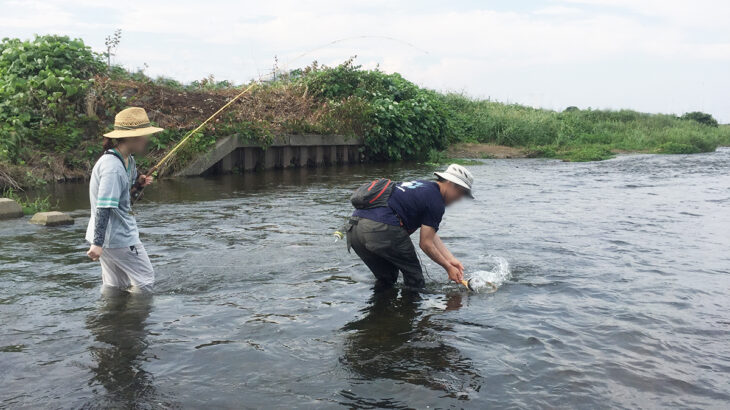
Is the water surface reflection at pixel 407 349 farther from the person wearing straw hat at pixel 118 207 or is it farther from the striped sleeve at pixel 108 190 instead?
the striped sleeve at pixel 108 190

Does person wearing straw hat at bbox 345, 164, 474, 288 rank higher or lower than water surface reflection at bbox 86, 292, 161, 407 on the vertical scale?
higher

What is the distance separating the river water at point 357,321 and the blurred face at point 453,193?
1107mm

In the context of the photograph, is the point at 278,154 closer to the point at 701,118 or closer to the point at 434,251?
the point at 434,251

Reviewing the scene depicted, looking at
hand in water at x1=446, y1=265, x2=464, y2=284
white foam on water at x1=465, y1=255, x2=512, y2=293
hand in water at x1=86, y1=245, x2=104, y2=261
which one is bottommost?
white foam on water at x1=465, y1=255, x2=512, y2=293

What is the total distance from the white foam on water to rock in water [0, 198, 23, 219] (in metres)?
7.49

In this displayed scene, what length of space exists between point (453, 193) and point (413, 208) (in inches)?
15.9

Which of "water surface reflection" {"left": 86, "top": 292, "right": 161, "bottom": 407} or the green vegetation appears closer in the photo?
"water surface reflection" {"left": 86, "top": 292, "right": 161, "bottom": 407}

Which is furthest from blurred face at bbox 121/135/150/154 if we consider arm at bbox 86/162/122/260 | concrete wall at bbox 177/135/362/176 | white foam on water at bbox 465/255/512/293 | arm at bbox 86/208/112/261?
concrete wall at bbox 177/135/362/176

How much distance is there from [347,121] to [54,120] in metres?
9.16

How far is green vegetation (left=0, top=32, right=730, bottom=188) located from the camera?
1506 centimetres

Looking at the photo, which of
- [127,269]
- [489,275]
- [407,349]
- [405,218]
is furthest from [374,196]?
[127,269]

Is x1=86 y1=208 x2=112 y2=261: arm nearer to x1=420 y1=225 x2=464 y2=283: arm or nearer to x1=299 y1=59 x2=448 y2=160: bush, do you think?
x1=420 y1=225 x2=464 y2=283: arm

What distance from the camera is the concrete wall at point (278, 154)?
54.7 feet

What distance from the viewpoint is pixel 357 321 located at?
5828mm
